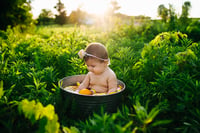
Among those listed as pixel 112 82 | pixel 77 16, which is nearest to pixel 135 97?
pixel 112 82

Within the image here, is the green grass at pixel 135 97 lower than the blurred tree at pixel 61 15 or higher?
lower

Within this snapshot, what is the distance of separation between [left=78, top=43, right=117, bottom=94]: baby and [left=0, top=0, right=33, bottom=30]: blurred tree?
25.8 feet

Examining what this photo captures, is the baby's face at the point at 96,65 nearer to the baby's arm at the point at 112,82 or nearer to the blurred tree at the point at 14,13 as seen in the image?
the baby's arm at the point at 112,82

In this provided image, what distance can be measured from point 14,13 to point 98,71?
8.28 meters

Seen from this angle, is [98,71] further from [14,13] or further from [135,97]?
[14,13]

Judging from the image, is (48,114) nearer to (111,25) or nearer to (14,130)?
(14,130)

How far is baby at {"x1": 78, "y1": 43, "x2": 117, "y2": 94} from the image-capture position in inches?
98.6

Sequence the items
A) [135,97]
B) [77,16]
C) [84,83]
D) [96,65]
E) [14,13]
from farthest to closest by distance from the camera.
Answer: [77,16] < [14,13] < [84,83] < [96,65] < [135,97]

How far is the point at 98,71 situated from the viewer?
2.58m

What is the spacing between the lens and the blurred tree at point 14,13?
29.8 feet

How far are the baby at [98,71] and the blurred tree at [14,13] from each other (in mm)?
7872

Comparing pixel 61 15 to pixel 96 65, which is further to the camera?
pixel 61 15

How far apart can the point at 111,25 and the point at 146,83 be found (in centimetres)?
558

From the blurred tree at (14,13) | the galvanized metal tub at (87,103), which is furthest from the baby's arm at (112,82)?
the blurred tree at (14,13)
